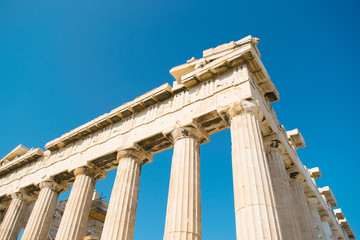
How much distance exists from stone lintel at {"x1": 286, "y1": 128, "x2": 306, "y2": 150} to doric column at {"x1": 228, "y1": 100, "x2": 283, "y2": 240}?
821 cm

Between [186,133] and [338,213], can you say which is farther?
[338,213]

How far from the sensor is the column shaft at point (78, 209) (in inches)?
627

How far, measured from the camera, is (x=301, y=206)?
16250 millimetres

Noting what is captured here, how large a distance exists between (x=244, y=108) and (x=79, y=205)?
1185 centimetres

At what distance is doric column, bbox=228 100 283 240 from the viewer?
9445 millimetres

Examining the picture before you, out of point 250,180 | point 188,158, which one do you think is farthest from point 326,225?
point 250,180

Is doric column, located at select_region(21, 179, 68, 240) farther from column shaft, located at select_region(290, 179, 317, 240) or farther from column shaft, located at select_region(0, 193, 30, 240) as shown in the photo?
column shaft, located at select_region(290, 179, 317, 240)

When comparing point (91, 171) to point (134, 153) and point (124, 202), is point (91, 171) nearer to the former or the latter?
point (134, 153)

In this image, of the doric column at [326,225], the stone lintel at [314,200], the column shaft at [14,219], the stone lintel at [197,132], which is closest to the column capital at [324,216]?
the doric column at [326,225]

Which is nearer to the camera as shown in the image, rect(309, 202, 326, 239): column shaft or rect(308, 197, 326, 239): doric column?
rect(309, 202, 326, 239): column shaft

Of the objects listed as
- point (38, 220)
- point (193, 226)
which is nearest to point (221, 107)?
point (193, 226)

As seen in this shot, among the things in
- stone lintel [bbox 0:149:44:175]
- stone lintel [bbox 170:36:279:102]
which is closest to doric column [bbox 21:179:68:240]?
stone lintel [bbox 0:149:44:175]

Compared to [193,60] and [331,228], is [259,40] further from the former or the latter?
[331,228]

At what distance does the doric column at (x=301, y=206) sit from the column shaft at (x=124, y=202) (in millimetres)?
9722
